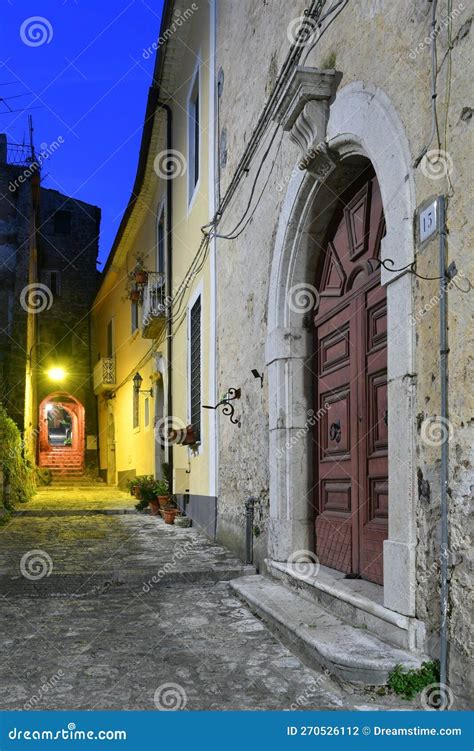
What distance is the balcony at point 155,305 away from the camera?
13.8 m

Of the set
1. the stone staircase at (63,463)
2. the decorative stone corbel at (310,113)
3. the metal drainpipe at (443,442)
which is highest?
the decorative stone corbel at (310,113)

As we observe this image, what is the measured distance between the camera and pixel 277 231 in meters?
6.12

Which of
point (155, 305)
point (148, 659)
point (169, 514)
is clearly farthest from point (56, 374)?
point (148, 659)

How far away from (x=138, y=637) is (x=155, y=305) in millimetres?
9923

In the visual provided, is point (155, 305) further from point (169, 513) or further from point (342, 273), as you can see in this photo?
point (342, 273)

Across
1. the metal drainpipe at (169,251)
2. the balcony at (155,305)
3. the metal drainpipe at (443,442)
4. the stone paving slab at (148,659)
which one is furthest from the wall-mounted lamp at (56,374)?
the metal drainpipe at (443,442)

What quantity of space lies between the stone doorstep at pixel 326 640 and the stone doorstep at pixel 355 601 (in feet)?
0.15

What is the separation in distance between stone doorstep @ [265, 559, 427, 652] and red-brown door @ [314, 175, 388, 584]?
0.48 ft

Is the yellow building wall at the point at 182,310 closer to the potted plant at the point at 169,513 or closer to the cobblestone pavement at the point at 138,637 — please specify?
the potted plant at the point at 169,513

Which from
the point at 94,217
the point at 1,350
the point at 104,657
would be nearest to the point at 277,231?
the point at 104,657

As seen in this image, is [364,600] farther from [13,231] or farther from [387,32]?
[13,231]

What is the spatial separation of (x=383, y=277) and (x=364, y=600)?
71.5 inches

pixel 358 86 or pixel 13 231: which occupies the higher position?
pixel 13 231

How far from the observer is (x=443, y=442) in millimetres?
3209
